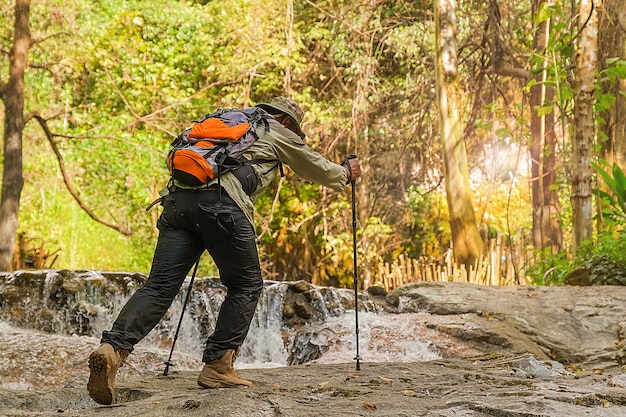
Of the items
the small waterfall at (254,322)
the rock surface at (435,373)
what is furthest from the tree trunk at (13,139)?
the rock surface at (435,373)

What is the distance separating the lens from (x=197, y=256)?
4621 mm

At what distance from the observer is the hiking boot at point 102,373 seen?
4.03 meters

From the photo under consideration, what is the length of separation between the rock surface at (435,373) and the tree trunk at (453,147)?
321 centimetres

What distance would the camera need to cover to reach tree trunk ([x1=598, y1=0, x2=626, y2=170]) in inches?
451

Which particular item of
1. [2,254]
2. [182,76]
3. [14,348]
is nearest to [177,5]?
[182,76]

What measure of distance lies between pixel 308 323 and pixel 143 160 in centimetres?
942

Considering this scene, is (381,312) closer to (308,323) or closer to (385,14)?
(308,323)

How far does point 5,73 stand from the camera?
16.6 meters

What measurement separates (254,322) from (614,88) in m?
6.34

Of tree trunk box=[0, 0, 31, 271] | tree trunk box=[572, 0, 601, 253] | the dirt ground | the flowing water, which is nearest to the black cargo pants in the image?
the dirt ground

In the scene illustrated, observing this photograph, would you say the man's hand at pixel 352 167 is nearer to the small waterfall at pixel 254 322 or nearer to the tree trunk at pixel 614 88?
the small waterfall at pixel 254 322

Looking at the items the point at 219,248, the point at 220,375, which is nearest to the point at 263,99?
the point at 219,248

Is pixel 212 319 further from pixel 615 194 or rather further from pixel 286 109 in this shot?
pixel 615 194

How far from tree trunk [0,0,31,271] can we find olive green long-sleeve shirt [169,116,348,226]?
8300 mm
